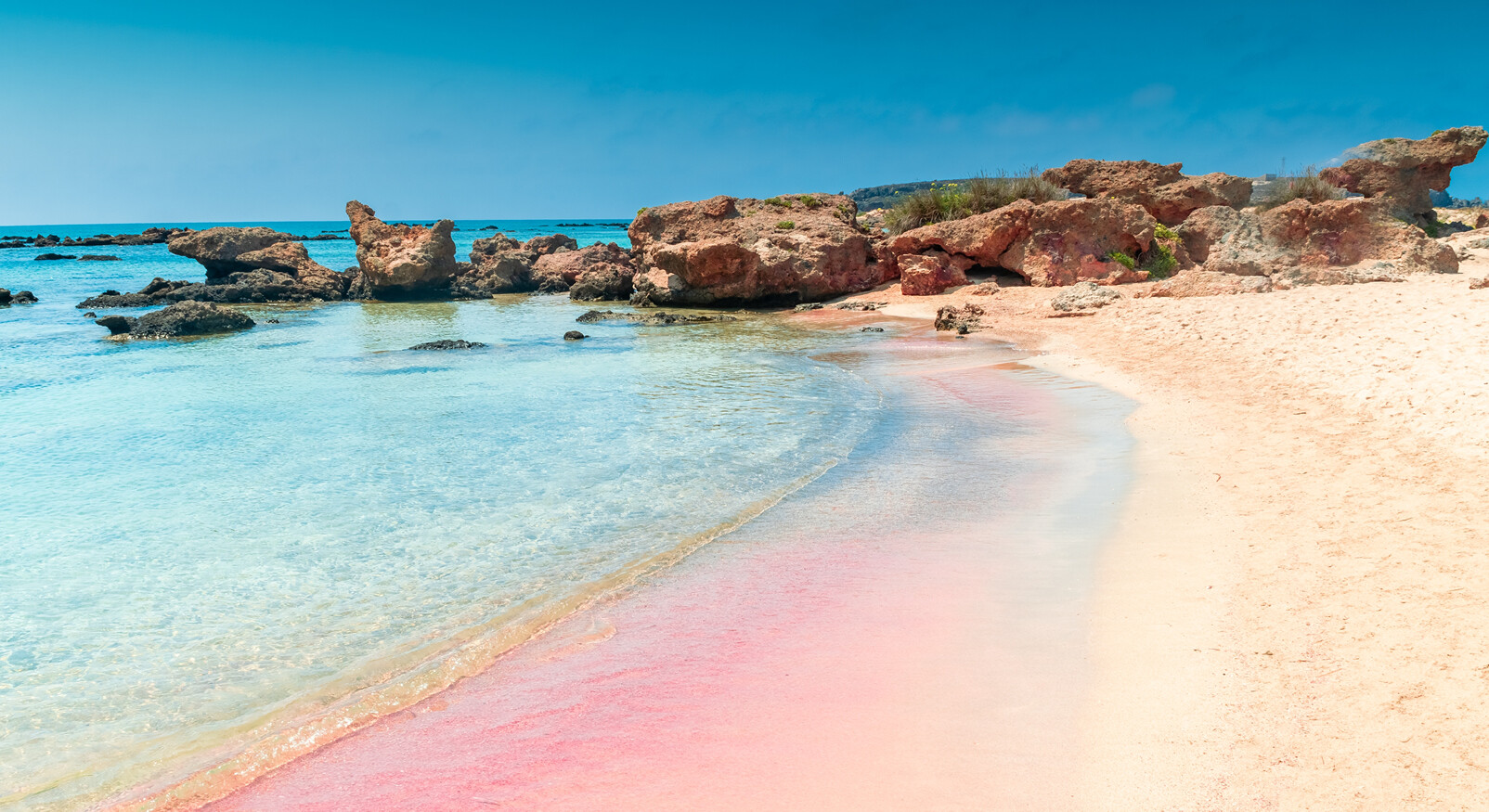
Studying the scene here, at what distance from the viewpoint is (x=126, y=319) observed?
60.2 feet

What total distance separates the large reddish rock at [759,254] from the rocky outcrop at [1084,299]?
606 centimetres

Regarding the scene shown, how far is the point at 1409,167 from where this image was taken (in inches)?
891

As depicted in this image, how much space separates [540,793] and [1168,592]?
3.19 meters

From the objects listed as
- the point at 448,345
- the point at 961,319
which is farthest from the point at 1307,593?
the point at 448,345

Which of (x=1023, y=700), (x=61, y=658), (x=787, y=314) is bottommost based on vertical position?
(x=61, y=658)

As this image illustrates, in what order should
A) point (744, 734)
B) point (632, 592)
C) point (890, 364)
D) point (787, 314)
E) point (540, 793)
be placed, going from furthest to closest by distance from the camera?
point (787, 314)
point (890, 364)
point (632, 592)
point (744, 734)
point (540, 793)

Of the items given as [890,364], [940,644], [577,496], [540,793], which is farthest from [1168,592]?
[890,364]

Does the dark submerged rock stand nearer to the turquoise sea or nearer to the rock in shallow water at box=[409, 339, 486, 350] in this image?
the turquoise sea

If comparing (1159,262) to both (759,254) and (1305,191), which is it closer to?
(1305,191)

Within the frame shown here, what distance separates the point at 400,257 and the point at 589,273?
5882 millimetres

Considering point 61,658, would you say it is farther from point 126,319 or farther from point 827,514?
point 126,319

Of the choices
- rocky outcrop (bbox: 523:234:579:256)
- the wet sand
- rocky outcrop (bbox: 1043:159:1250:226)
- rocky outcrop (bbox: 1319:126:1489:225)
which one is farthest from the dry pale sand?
rocky outcrop (bbox: 523:234:579:256)

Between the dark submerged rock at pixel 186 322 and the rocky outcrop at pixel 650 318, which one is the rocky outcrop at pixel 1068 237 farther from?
the dark submerged rock at pixel 186 322

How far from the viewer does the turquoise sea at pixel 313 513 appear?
365 centimetres
